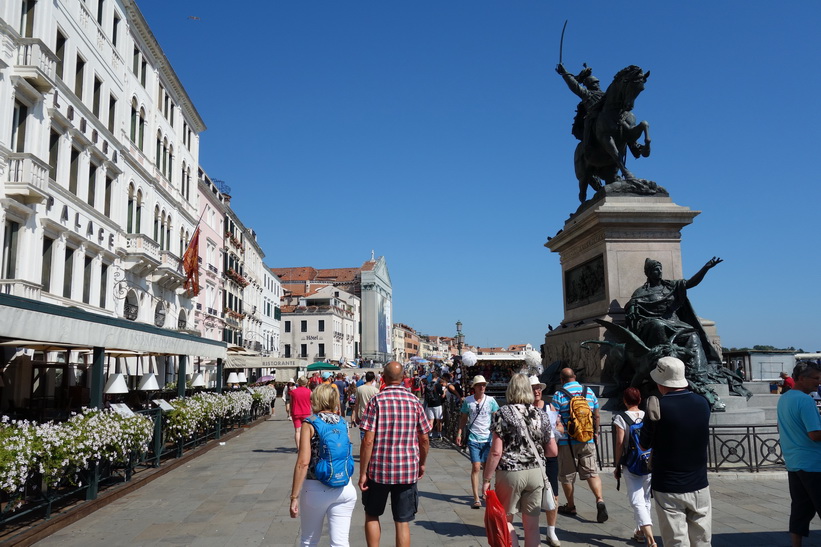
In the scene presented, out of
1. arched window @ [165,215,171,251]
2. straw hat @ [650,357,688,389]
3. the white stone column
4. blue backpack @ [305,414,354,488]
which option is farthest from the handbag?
arched window @ [165,215,171,251]

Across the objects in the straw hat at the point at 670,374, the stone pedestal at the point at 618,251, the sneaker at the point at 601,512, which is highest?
the stone pedestal at the point at 618,251

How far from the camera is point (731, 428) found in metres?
10.1

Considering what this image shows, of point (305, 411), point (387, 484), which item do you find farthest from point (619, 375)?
point (387, 484)

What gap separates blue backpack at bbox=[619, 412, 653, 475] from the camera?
638 centimetres

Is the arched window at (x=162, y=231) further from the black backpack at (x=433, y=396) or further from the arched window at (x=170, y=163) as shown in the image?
the black backpack at (x=433, y=396)

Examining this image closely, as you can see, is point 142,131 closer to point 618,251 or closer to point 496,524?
point 618,251

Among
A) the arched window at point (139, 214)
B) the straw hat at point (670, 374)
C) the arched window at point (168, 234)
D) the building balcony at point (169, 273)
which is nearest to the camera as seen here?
the straw hat at point (670, 374)

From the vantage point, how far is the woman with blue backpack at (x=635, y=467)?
6273 mm

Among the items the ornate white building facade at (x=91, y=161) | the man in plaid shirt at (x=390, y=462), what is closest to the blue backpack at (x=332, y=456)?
the man in plaid shirt at (x=390, y=462)

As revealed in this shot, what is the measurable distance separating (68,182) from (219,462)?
12.9m

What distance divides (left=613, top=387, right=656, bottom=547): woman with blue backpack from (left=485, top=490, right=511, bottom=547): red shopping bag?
1.76 m

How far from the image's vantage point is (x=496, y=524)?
4.93 meters

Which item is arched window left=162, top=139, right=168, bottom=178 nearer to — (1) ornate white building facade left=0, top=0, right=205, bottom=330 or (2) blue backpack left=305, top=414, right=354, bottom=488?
(1) ornate white building facade left=0, top=0, right=205, bottom=330

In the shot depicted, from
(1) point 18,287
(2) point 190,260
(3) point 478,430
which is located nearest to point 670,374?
(3) point 478,430
